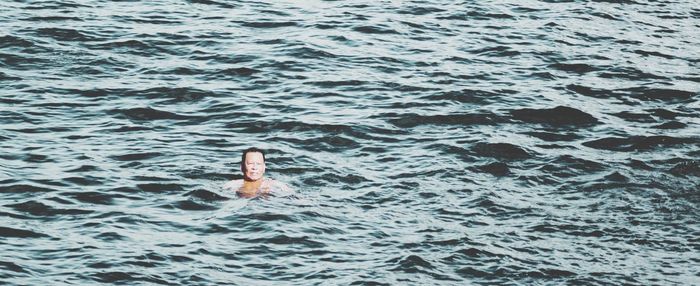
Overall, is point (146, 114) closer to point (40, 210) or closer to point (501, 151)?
point (40, 210)

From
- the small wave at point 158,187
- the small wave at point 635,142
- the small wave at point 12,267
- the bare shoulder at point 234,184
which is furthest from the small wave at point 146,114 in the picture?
the small wave at point 635,142

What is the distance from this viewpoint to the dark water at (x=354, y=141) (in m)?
15.1

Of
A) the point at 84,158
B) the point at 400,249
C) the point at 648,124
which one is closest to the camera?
the point at 400,249

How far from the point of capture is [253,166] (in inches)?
689

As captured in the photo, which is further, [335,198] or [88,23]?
[88,23]

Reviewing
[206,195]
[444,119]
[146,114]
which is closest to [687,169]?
[444,119]

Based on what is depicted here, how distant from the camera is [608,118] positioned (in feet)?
72.2

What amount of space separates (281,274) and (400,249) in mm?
1862

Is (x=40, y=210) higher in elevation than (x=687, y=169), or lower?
higher

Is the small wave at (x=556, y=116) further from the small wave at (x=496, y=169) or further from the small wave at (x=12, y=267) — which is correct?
the small wave at (x=12, y=267)

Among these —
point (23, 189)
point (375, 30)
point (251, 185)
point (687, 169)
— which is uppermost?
point (23, 189)

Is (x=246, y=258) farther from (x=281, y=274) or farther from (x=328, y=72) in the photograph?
(x=328, y=72)

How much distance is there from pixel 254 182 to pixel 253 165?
0.33 metres

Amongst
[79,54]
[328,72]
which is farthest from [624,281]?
[79,54]
